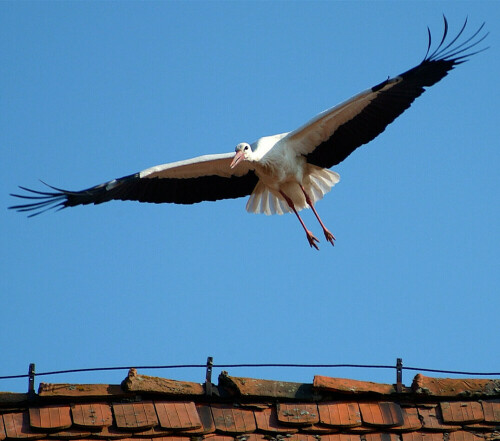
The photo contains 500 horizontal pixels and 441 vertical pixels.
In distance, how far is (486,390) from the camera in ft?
13.1

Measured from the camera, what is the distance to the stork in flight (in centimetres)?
714

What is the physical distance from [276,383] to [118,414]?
0.66 meters

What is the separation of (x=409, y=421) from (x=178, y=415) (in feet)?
3.16

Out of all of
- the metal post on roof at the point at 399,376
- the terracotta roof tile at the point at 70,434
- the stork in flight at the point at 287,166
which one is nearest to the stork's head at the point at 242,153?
the stork in flight at the point at 287,166

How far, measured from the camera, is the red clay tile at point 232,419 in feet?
12.4

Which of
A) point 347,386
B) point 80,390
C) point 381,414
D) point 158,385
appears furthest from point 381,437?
point 80,390

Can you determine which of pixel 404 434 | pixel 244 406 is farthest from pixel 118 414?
pixel 404 434

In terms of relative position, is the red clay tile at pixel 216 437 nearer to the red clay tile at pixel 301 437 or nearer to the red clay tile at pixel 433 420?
the red clay tile at pixel 301 437

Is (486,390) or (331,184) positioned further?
(331,184)

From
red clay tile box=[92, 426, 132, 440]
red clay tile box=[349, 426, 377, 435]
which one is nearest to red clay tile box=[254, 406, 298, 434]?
red clay tile box=[349, 426, 377, 435]

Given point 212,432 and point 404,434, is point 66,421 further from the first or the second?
point 404,434

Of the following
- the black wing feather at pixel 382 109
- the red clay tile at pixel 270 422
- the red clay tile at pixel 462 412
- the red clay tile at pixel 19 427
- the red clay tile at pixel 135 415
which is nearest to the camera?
the red clay tile at pixel 19 427

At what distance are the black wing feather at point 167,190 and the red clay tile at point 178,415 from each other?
3.56m

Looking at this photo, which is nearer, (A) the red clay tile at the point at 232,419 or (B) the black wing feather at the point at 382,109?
(A) the red clay tile at the point at 232,419
